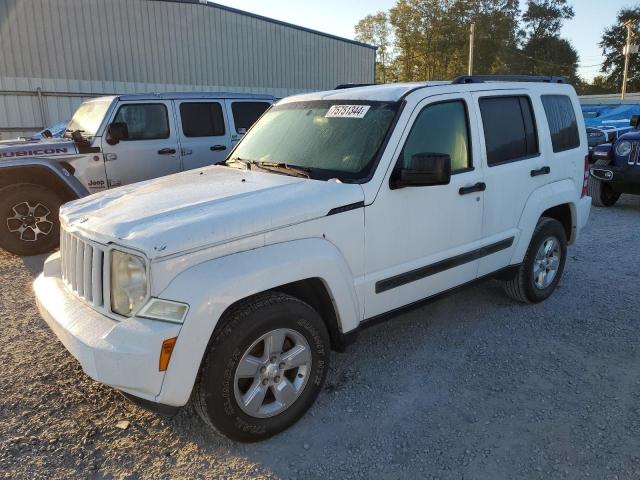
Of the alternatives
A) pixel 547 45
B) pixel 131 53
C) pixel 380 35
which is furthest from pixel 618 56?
pixel 131 53

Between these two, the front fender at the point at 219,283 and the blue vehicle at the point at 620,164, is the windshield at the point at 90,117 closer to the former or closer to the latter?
the front fender at the point at 219,283

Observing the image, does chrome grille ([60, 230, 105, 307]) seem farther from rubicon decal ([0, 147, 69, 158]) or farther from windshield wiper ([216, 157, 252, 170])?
rubicon decal ([0, 147, 69, 158])

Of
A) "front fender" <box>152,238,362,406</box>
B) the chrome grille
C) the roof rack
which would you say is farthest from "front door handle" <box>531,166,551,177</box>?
the chrome grille

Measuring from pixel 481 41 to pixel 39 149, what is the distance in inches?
2294

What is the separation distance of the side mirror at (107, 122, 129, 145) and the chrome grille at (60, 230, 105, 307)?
4234 mm

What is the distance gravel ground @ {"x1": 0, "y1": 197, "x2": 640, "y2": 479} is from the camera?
103 inches

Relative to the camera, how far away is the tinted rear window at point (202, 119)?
298 inches

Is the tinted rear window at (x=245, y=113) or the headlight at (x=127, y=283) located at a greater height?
the tinted rear window at (x=245, y=113)

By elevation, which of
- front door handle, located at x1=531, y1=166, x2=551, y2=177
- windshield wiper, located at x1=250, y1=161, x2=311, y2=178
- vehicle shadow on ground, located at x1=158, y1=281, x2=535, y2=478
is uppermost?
windshield wiper, located at x1=250, y1=161, x2=311, y2=178

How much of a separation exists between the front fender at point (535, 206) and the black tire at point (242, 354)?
7.08 feet

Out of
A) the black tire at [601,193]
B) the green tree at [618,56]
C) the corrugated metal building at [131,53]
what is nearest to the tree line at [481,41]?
the green tree at [618,56]

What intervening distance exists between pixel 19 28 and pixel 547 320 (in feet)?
52.6

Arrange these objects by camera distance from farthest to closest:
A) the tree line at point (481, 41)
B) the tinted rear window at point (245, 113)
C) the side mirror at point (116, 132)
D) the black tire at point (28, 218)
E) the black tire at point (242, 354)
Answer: the tree line at point (481, 41), the tinted rear window at point (245, 113), the side mirror at point (116, 132), the black tire at point (28, 218), the black tire at point (242, 354)

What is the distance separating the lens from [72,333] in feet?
8.25
